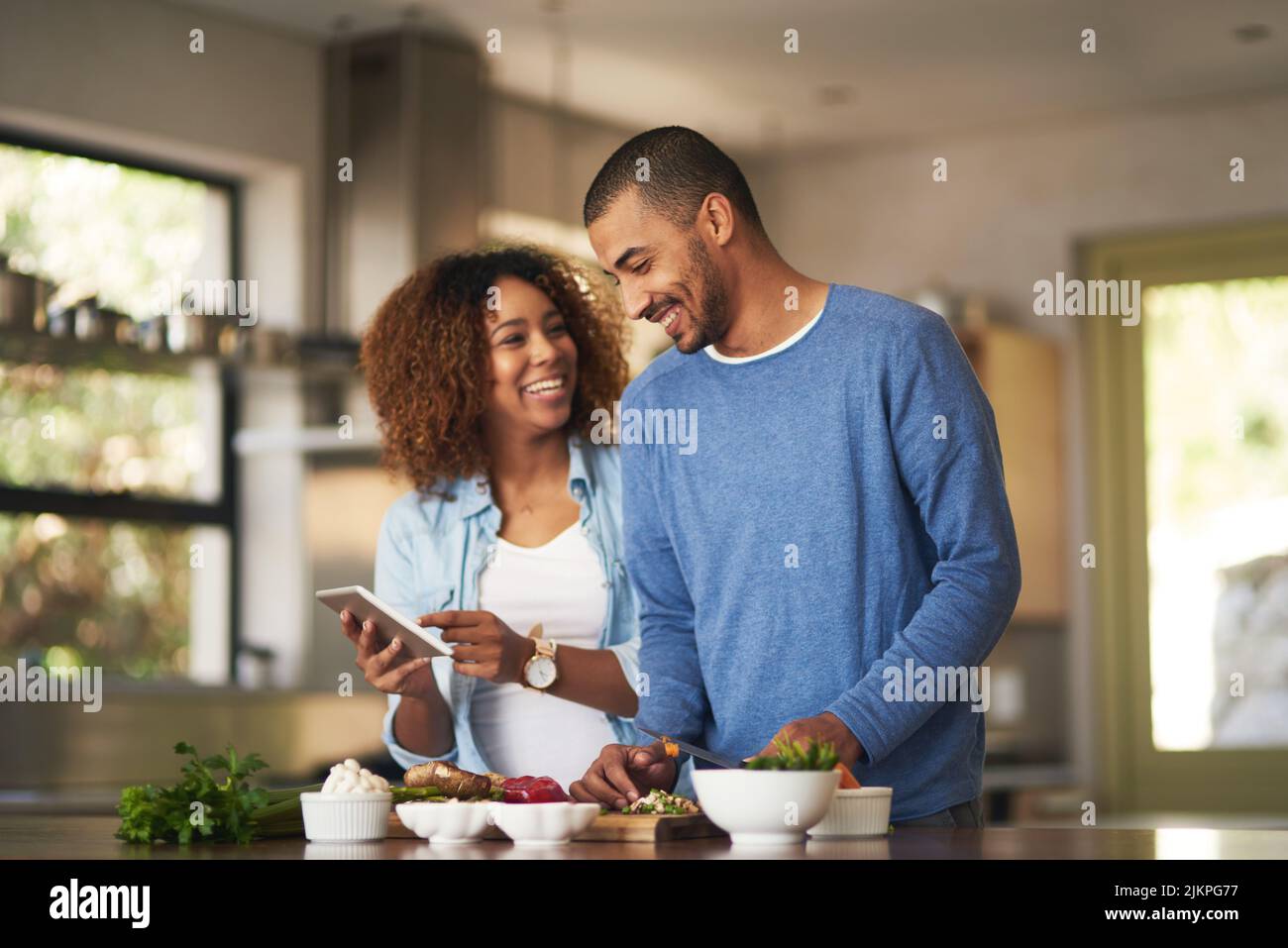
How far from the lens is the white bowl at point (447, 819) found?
1.67m

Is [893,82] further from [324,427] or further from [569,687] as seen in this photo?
[569,687]

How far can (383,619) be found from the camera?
6.68 ft

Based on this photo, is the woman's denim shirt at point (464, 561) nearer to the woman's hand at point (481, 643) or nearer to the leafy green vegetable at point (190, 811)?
the woman's hand at point (481, 643)

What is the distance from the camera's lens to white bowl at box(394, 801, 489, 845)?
167 cm

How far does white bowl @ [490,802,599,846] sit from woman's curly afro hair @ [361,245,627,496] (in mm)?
957

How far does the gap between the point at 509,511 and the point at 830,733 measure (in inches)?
33.0

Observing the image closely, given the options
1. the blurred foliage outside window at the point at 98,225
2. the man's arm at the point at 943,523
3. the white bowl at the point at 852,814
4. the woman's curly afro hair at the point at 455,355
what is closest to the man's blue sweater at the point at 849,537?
the man's arm at the point at 943,523

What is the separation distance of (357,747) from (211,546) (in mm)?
829

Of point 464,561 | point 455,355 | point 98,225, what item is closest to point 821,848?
point 464,561

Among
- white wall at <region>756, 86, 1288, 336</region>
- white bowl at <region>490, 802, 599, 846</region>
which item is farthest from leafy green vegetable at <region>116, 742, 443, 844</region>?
white wall at <region>756, 86, 1288, 336</region>

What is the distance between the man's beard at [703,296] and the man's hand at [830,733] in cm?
51

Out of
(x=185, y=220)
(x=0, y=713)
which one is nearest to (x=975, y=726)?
(x=0, y=713)

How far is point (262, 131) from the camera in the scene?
5.15m

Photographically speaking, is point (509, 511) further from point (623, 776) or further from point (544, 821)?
point (544, 821)
